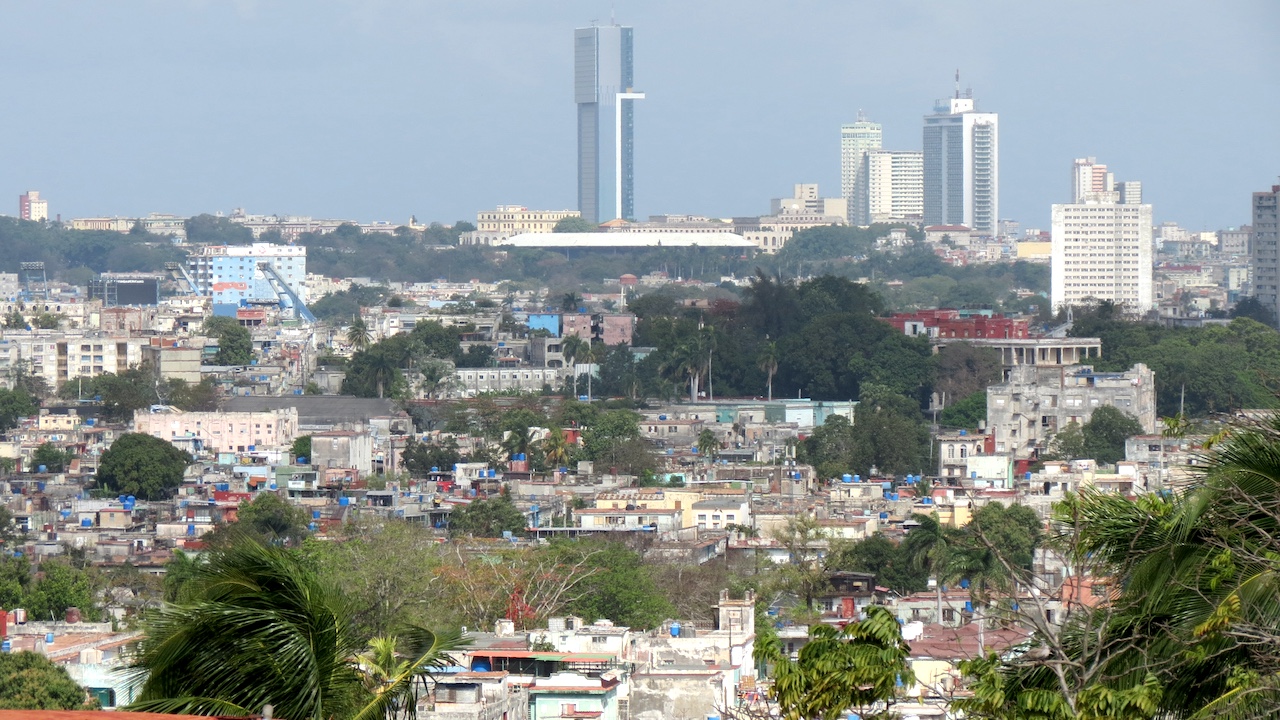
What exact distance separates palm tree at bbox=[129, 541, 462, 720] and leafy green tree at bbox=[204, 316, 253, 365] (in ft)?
200

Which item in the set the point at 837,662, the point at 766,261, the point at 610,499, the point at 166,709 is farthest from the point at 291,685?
the point at 766,261

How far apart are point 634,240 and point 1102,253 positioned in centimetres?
3733

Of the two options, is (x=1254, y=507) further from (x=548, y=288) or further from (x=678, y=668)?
(x=548, y=288)

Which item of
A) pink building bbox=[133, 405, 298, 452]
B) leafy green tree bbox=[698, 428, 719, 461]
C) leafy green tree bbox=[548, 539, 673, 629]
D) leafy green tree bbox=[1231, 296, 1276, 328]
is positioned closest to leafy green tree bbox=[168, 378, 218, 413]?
pink building bbox=[133, 405, 298, 452]

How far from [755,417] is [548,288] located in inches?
2764

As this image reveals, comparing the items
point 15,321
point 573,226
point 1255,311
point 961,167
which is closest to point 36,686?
point 15,321

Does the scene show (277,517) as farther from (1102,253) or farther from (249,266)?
(1102,253)

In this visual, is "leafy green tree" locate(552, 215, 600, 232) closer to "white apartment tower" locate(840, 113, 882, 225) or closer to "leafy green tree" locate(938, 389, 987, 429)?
"white apartment tower" locate(840, 113, 882, 225)

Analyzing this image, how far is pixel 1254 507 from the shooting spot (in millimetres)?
6559

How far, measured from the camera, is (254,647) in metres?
6.75

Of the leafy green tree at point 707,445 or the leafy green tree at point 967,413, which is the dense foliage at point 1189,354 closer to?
the leafy green tree at point 967,413

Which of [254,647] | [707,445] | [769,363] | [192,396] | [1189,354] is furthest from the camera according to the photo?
[769,363]

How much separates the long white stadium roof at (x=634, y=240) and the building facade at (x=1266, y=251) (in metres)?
49.7

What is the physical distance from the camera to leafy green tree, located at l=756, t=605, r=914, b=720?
6598 millimetres
